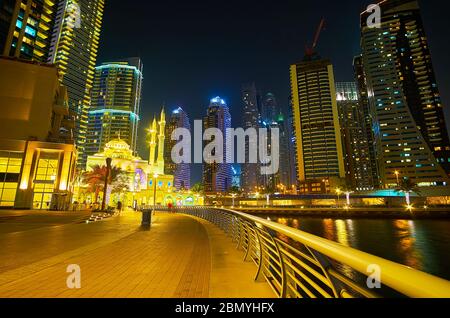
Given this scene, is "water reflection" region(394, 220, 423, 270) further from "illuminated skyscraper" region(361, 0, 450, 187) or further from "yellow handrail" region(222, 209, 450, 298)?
"illuminated skyscraper" region(361, 0, 450, 187)

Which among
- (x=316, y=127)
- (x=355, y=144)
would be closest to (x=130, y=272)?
(x=316, y=127)

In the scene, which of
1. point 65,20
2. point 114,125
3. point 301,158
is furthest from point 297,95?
point 65,20

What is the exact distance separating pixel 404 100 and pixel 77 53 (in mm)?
175619

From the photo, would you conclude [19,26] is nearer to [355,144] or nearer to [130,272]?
[130,272]

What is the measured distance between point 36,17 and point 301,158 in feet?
410

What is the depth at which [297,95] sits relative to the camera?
468ft

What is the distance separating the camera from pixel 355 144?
536ft

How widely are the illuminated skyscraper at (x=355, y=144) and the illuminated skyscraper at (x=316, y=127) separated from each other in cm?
3695

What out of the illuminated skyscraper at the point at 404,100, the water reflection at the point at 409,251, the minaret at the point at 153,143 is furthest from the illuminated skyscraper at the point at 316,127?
the water reflection at the point at 409,251

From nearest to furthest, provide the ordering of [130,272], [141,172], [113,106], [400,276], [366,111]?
[400,276] < [130,272] < [141,172] < [113,106] < [366,111]

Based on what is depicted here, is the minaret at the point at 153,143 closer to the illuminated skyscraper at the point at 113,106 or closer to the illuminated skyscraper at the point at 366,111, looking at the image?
the illuminated skyscraper at the point at 113,106

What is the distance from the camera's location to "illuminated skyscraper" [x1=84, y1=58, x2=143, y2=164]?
13899cm

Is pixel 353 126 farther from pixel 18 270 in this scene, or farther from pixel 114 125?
pixel 18 270
